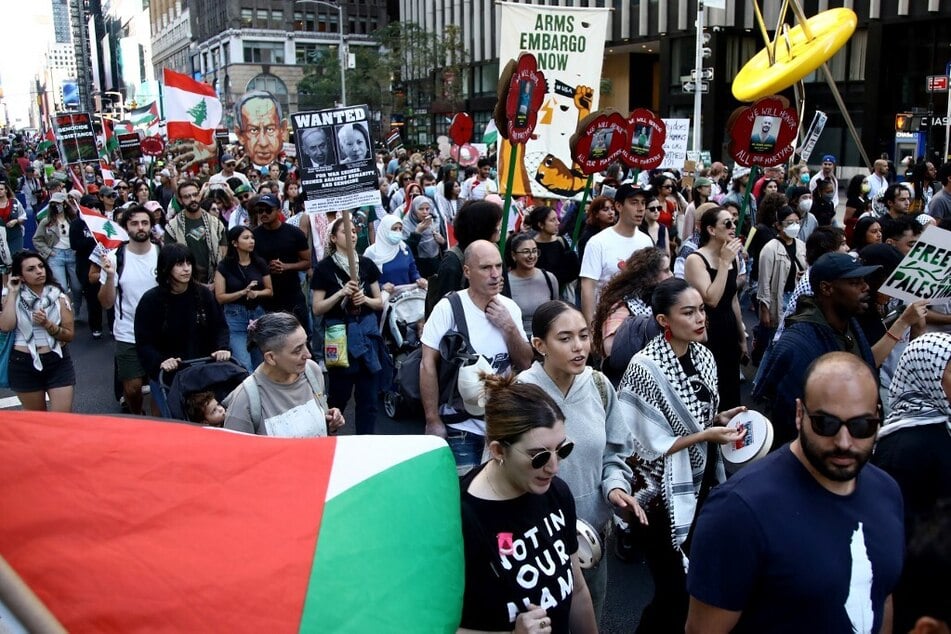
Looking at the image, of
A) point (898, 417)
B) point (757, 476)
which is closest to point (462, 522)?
point (757, 476)

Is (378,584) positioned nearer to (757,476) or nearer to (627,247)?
(757,476)

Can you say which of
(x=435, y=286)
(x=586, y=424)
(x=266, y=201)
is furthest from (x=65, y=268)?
(x=586, y=424)

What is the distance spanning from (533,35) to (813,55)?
9.68 metres

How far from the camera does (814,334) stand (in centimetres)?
425

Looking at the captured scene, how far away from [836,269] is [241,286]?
4.49 metres

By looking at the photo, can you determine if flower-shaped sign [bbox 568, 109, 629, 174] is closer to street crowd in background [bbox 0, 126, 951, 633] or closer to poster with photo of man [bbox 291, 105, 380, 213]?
street crowd in background [bbox 0, 126, 951, 633]

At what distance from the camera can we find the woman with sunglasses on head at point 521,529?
8.94 ft

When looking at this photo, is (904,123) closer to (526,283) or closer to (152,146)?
(152,146)

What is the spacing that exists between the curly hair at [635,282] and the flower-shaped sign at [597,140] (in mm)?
3978

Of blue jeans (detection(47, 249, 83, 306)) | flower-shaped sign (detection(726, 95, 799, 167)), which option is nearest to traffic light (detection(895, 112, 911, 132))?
flower-shaped sign (detection(726, 95, 799, 167))

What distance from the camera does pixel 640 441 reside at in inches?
154

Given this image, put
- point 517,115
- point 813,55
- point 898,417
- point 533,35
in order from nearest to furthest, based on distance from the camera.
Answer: point 898,417
point 517,115
point 533,35
point 813,55

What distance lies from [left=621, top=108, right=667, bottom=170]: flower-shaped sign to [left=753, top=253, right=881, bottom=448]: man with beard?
614 centimetres

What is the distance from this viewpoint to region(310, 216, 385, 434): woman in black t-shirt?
6398mm
